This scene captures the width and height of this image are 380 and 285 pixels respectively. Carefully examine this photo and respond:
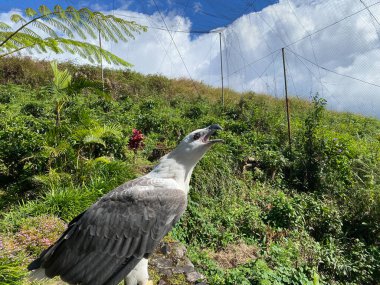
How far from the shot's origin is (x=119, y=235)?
8.17 feet

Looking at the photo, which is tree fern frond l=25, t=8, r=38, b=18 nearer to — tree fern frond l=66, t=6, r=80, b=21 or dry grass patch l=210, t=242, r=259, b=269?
tree fern frond l=66, t=6, r=80, b=21

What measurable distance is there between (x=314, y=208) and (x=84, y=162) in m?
4.27

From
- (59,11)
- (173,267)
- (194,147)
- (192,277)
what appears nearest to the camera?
(194,147)

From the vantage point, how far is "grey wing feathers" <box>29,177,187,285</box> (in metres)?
2.43

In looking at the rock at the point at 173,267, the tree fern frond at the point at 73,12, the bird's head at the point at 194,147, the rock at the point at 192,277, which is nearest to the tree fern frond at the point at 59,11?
the tree fern frond at the point at 73,12

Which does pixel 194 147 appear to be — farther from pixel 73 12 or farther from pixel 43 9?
pixel 43 9

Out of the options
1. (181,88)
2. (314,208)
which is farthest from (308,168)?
(181,88)

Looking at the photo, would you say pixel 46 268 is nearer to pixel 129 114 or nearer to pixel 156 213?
pixel 156 213

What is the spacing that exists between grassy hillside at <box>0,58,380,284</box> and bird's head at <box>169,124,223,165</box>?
1.78 m

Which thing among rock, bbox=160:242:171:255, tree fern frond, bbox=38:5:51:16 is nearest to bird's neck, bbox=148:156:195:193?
rock, bbox=160:242:171:255

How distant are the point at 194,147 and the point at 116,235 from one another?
2.82ft

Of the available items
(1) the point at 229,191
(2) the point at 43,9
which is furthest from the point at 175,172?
(1) the point at 229,191

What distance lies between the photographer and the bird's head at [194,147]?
105 inches

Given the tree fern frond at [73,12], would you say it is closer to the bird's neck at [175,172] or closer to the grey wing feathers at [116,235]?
the bird's neck at [175,172]
